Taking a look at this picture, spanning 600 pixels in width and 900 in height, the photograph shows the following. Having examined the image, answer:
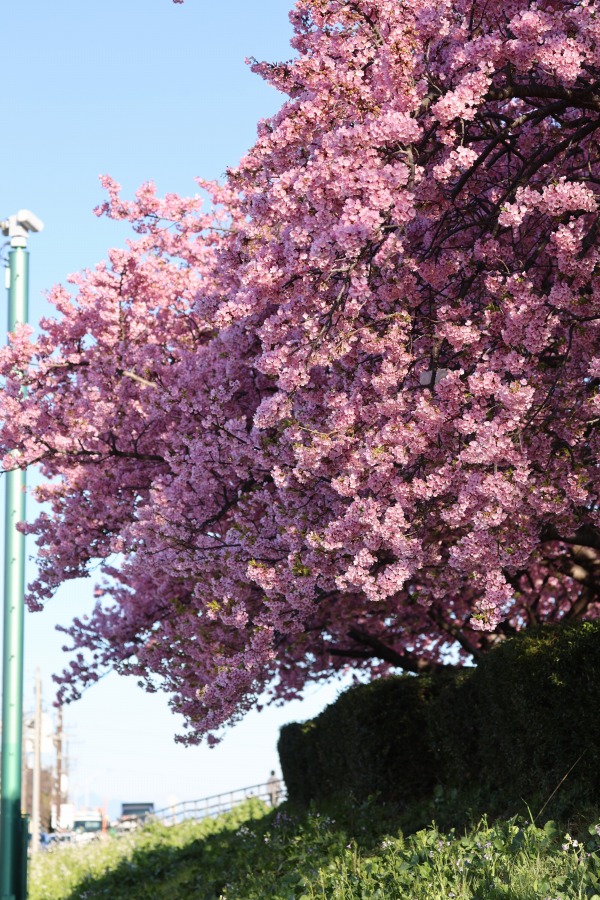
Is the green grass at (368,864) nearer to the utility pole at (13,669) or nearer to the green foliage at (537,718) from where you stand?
the green foliage at (537,718)

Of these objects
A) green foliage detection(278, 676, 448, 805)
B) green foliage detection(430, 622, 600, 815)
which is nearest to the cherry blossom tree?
green foliage detection(430, 622, 600, 815)

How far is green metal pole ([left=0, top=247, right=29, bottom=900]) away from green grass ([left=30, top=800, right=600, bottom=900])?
2.35 m

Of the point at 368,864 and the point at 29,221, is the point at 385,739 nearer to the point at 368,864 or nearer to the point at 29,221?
the point at 368,864

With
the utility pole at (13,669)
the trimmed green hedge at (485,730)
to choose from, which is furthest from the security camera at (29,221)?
the trimmed green hedge at (485,730)

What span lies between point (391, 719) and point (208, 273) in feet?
24.0

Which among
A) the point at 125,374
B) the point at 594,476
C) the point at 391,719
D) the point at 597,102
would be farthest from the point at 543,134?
the point at 391,719

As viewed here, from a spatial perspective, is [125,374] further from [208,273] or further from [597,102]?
[597,102]

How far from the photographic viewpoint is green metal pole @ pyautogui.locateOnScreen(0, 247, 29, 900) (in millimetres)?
11773

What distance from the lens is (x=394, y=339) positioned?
1022cm

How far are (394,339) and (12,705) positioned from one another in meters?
5.87

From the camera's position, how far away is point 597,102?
9516 mm

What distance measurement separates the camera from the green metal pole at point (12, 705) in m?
11.8

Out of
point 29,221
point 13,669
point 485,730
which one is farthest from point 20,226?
point 485,730

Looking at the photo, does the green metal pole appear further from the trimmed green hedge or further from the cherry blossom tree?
the trimmed green hedge
